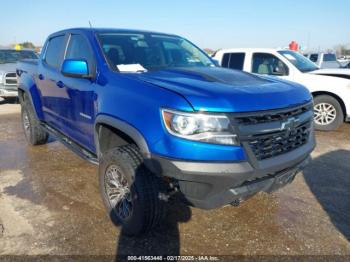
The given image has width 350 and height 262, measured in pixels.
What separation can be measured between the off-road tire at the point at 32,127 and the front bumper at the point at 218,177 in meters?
3.62

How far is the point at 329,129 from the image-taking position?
7.11m

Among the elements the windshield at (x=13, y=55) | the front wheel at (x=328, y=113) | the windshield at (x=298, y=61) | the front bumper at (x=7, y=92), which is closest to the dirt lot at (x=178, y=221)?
the front wheel at (x=328, y=113)

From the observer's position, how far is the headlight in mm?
2354

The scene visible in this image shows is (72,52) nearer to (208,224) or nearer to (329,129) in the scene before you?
(208,224)

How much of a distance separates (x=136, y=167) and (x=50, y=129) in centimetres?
256

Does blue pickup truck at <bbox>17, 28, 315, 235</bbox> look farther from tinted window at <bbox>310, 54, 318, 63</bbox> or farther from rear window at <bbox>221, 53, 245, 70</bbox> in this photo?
tinted window at <bbox>310, 54, 318, 63</bbox>

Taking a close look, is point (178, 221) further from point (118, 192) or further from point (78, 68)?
point (78, 68)

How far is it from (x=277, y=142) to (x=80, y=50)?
244 centimetres

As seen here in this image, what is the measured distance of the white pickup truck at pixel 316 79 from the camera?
6.95 m

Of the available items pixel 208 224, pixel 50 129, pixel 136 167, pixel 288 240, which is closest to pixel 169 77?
pixel 136 167

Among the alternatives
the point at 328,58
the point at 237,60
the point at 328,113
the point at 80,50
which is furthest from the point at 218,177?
the point at 328,58

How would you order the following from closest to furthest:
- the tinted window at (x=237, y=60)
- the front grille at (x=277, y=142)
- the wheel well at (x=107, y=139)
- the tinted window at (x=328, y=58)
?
the front grille at (x=277, y=142) < the wheel well at (x=107, y=139) < the tinted window at (x=237, y=60) < the tinted window at (x=328, y=58)

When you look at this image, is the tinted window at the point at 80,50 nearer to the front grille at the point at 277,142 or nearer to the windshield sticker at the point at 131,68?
the windshield sticker at the point at 131,68

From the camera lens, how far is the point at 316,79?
7.09 m
